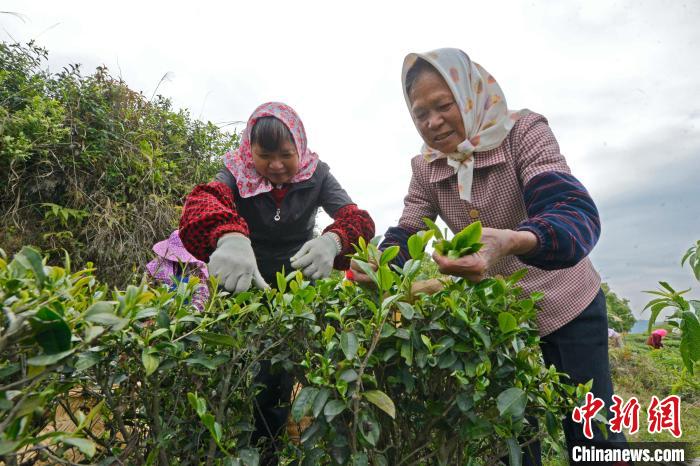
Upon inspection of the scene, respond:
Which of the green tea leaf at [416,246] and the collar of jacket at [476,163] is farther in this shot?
the collar of jacket at [476,163]

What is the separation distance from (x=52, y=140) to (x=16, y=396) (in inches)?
161

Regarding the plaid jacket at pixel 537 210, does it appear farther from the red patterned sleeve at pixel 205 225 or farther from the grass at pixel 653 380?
the grass at pixel 653 380

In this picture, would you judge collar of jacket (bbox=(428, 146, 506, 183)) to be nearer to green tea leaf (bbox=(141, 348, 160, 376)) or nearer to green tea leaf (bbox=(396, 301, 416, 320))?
green tea leaf (bbox=(396, 301, 416, 320))

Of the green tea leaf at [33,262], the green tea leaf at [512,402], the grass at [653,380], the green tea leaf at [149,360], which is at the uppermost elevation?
the green tea leaf at [33,262]

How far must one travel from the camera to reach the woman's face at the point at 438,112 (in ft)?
5.43

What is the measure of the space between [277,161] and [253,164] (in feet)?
0.58

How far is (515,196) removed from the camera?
1.58 metres

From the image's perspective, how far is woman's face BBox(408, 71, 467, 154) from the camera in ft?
5.43

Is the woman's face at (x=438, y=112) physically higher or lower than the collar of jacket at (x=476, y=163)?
higher

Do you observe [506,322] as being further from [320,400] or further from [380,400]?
[320,400]

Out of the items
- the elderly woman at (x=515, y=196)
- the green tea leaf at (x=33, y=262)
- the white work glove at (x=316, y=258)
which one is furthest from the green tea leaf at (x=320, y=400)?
the white work glove at (x=316, y=258)

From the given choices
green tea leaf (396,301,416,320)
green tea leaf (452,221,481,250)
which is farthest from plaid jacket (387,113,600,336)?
green tea leaf (396,301,416,320)

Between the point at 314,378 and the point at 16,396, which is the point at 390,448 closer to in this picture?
the point at 314,378

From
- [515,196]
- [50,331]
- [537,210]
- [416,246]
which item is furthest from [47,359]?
[515,196]
